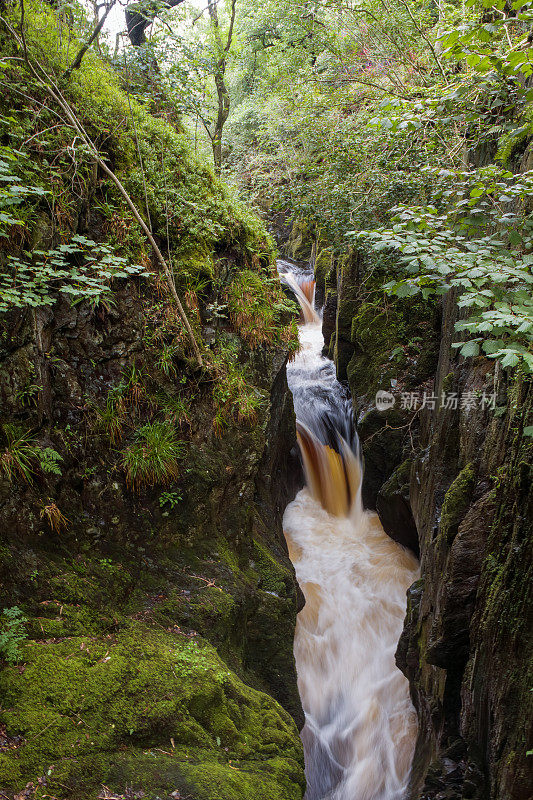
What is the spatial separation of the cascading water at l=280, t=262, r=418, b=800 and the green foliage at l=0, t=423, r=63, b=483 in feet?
14.6

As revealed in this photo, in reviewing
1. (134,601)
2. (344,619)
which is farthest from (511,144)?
(344,619)

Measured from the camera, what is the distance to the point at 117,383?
4578 mm

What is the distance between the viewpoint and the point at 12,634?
3.08 meters

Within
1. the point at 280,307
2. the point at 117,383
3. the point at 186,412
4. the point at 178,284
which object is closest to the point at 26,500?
the point at 117,383

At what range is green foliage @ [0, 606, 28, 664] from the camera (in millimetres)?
2967

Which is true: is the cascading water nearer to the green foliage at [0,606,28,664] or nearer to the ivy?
the green foliage at [0,606,28,664]

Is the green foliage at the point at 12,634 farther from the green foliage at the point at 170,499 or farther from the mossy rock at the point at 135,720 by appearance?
the green foliage at the point at 170,499

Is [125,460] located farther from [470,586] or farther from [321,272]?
[321,272]

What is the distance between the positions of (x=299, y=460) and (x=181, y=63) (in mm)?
7067

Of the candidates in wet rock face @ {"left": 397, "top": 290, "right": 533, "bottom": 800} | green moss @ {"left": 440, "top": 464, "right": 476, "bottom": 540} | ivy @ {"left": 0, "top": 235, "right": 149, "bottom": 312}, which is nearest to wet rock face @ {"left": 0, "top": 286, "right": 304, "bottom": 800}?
ivy @ {"left": 0, "top": 235, "right": 149, "bottom": 312}

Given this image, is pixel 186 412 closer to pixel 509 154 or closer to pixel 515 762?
pixel 515 762

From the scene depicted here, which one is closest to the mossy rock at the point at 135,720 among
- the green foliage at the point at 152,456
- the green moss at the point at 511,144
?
the green foliage at the point at 152,456

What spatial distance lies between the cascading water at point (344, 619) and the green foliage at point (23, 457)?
14.6 ft

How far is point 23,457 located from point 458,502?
13.6ft
